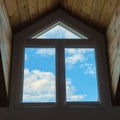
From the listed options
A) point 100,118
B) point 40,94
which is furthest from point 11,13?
point 100,118

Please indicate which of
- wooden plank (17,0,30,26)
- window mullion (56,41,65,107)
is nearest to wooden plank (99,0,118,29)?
window mullion (56,41,65,107)

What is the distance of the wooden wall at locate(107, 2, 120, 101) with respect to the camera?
2.99 m

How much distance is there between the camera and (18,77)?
11.2 ft

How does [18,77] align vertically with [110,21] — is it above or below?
below

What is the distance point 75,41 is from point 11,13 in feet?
3.49

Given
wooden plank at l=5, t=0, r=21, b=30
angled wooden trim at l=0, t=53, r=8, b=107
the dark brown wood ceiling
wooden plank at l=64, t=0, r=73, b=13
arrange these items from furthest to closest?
wooden plank at l=64, t=0, r=73, b=13, the dark brown wood ceiling, wooden plank at l=5, t=0, r=21, b=30, angled wooden trim at l=0, t=53, r=8, b=107

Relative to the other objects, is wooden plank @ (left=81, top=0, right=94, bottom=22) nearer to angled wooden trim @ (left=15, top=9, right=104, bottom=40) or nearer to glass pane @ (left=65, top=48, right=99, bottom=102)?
angled wooden trim @ (left=15, top=9, right=104, bottom=40)

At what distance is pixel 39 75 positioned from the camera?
349cm

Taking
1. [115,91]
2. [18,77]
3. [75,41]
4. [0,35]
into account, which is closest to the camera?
[0,35]

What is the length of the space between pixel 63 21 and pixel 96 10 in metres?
0.64

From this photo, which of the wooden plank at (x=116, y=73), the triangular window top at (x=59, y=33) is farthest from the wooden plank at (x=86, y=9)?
the wooden plank at (x=116, y=73)

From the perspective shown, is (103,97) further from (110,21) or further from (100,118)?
(110,21)

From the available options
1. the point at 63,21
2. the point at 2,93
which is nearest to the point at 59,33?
the point at 63,21

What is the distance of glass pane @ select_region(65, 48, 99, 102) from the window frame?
7cm
